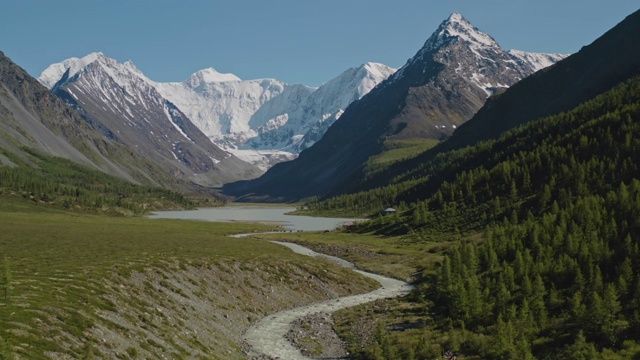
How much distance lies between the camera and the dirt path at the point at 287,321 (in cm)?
4872

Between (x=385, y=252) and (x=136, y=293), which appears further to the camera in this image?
(x=385, y=252)

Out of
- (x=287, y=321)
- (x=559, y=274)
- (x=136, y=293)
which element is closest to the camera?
(x=136, y=293)

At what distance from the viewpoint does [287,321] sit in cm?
6069

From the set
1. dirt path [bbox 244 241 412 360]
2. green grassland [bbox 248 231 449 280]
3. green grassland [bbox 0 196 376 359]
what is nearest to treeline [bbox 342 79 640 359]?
dirt path [bbox 244 241 412 360]

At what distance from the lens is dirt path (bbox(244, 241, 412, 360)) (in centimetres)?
4872

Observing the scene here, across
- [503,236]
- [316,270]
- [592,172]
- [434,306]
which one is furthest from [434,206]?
[434,306]

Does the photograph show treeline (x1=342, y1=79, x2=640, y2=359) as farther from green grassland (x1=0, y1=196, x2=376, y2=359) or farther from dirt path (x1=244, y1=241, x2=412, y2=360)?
green grassland (x1=0, y1=196, x2=376, y2=359)

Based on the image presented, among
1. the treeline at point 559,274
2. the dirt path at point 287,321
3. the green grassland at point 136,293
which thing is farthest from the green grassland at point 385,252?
the green grassland at point 136,293

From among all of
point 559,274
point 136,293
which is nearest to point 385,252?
point 559,274

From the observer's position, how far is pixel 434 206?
7313 inches

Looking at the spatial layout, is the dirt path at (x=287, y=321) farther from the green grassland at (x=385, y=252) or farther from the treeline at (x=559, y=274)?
the green grassland at (x=385, y=252)

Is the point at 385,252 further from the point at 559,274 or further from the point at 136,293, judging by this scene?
the point at 136,293

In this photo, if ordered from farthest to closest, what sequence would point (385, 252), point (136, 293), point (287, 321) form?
point (385, 252) → point (287, 321) → point (136, 293)

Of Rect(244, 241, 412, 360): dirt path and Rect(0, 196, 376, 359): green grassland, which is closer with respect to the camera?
Rect(0, 196, 376, 359): green grassland
